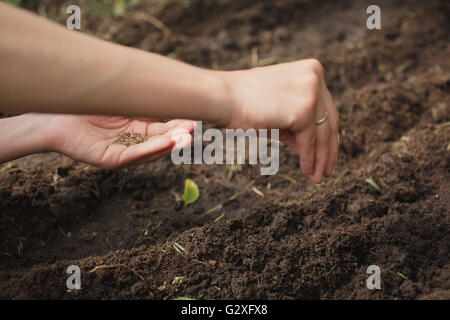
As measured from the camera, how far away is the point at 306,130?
1229 millimetres

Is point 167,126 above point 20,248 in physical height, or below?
above

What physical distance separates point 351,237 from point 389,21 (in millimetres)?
1693

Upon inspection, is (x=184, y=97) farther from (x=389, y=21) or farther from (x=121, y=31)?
(x=389, y=21)

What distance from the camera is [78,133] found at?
4.86 feet

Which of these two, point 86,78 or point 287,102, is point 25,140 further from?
point 287,102

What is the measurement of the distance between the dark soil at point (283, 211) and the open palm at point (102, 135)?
0.92 ft

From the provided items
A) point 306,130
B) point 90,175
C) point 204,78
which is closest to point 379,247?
point 306,130

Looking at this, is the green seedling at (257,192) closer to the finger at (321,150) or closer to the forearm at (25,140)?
the finger at (321,150)

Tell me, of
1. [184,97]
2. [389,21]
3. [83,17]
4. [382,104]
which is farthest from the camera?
[83,17]

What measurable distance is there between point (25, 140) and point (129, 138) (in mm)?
393

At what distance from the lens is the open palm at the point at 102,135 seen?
4.37 ft

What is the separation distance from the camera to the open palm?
133 cm

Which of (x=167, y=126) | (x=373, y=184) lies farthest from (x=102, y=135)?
(x=373, y=184)

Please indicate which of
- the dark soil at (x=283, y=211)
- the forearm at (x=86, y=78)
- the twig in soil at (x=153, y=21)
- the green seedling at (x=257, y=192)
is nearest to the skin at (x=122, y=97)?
the forearm at (x=86, y=78)
